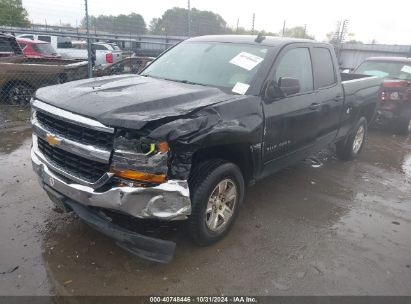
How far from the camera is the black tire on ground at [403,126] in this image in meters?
8.36

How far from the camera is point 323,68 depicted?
4.81 m

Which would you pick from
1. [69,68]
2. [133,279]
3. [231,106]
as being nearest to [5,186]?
[133,279]

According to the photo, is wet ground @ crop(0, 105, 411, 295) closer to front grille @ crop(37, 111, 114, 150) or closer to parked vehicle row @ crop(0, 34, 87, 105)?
front grille @ crop(37, 111, 114, 150)

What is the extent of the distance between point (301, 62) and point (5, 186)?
3.94 meters

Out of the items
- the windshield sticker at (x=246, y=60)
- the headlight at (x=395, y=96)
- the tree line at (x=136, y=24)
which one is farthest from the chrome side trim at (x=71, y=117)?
the tree line at (x=136, y=24)

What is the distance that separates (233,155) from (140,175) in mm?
1127

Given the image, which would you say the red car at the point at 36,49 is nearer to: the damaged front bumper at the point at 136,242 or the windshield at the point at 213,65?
the windshield at the point at 213,65

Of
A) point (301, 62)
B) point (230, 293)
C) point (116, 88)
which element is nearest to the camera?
point (230, 293)

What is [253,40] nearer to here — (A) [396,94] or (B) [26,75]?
(A) [396,94]

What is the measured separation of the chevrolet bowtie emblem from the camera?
3.00 metres

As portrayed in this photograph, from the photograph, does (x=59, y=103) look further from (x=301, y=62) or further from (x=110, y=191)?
(x=301, y=62)

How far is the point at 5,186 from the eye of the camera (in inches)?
174

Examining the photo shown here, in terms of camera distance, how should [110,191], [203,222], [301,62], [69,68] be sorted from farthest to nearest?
1. [69,68]
2. [301,62]
3. [203,222]
4. [110,191]

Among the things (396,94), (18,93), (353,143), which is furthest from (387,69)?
(18,93)
